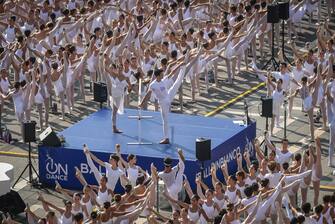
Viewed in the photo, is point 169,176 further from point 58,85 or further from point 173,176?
point 58,85

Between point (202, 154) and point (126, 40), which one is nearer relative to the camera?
point (202, 154)

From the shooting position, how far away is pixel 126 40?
38.8m

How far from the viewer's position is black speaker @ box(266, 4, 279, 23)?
130ft

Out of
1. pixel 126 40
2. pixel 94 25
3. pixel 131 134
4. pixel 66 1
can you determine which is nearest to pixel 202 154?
pixel 131 134

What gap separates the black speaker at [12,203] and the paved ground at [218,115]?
579mm

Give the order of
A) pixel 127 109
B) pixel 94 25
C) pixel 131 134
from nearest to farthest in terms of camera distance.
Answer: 1. pixel 131 134
2. pixel 127 109
3. pixel 94 25

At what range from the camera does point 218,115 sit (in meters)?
37.5

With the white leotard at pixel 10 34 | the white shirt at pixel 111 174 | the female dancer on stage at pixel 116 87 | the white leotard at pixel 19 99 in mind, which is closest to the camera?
the white shirt at pixel 111 174

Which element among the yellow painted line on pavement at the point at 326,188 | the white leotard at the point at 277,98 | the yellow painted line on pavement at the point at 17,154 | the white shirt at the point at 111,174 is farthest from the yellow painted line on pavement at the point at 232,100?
the white shirt at the point at 111,174

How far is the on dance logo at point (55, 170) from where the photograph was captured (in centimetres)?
3181

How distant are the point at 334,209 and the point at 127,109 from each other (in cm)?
1083

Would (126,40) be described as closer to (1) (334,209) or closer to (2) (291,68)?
(2) (291,68)

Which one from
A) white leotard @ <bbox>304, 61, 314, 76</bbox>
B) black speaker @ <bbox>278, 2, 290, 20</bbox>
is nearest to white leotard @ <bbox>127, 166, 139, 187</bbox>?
white leotard @ <bbox>304, 61, 314, 76</bbox>

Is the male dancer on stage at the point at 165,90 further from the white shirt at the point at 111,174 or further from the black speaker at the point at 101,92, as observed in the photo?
the white shirt at the point at 111,174
